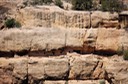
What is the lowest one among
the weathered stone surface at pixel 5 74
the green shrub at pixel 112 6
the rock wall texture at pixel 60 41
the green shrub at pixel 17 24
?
the weathered stone surface at pixel 5 74

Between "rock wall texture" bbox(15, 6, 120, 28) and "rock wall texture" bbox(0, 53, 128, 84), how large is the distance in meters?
2.09

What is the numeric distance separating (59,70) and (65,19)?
294cm

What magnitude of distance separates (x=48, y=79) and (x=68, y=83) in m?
0.95

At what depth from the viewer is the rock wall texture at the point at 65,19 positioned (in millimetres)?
16766

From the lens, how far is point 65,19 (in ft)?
55.2

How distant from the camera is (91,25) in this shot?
55.6 ft

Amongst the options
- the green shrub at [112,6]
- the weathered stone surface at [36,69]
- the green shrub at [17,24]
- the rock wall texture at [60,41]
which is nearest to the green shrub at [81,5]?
the green shrub at [112,6]

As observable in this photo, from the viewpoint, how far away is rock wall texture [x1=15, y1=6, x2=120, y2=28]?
16766mm

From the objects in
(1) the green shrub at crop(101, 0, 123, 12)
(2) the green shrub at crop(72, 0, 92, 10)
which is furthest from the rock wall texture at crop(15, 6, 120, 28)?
(2) the green shrub at crop(72, 0, 92, 10)

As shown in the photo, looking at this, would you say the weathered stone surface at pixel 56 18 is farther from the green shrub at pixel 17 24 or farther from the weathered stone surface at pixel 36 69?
the weathered stone surface at pixel 36 69

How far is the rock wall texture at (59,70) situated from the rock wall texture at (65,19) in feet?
6.85

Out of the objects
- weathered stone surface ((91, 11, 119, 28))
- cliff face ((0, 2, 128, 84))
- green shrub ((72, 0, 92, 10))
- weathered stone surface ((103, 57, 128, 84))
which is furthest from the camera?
green shrub ((72, 0, 92, 10))

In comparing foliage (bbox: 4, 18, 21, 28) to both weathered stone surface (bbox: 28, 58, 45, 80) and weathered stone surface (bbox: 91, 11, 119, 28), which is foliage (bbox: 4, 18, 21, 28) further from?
weathered stone surface (bbox: 91, 11, 119, 28)

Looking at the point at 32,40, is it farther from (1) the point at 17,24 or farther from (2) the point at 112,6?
(2) the point at 112,6
